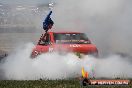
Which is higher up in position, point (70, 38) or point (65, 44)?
point (70, 38)

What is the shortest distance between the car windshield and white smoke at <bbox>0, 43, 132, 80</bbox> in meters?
1.04

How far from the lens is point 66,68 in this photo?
12695 millimetres

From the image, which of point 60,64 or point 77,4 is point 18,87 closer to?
point 60,64

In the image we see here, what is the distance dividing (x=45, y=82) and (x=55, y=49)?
2669 millimetres

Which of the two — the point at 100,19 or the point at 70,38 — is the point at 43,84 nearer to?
the point at 70,38

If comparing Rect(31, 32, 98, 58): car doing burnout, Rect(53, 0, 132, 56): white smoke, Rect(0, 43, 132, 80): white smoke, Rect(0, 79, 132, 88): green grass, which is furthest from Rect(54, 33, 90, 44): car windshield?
Rect(0, 79, 132, 88): green grass

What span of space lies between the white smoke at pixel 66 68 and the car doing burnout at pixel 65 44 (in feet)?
0.98

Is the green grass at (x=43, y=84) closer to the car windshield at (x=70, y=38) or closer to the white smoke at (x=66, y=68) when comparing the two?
the white smoke at (x=66, y=68)

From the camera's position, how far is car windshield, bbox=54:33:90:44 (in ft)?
46.4

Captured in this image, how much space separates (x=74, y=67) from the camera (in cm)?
1261

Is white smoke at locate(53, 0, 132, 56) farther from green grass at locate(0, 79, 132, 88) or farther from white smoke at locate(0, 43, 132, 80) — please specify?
green grass at locate(0, 79, 132, 88)

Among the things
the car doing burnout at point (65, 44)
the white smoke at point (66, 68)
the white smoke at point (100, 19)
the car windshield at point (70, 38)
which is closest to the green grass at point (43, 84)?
the white smoke at point (66, 68)

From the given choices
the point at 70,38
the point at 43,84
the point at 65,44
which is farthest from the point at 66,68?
the point at 43,84

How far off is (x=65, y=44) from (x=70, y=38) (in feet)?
3.04
